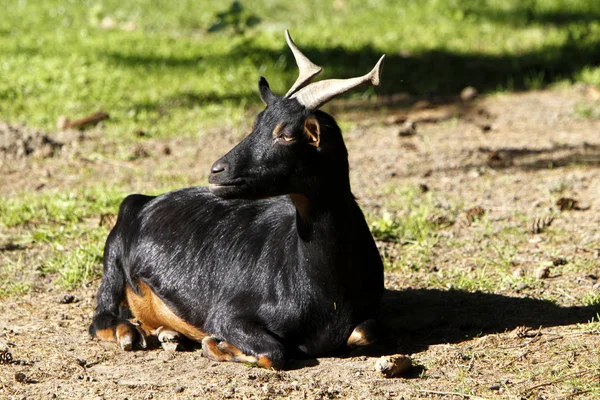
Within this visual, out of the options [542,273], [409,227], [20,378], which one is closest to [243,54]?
[409,227]

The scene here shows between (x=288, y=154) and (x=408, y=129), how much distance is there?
4.71 metres

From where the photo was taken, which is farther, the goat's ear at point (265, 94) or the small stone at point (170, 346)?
the small stone at point (170, 346)

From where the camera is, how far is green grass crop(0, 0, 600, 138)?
10.2m

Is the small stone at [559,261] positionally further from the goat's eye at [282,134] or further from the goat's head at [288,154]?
the goat's eye at [282,134]

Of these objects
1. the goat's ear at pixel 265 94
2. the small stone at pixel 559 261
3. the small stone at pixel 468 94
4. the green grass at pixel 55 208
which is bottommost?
the small stone at pixel 559 261

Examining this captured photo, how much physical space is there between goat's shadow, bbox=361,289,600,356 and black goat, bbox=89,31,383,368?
1.07 ft

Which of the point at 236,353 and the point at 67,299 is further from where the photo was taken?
the point at 67,299

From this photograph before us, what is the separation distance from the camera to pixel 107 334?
5.32 meters

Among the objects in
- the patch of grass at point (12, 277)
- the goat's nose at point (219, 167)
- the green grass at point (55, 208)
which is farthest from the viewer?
the green grass at point (55, 208)

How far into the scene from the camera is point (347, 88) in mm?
4504

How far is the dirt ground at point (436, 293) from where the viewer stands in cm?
455

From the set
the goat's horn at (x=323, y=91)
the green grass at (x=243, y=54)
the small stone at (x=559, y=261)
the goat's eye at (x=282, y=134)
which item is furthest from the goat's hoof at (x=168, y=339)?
the green grass at (x=243, y=54)

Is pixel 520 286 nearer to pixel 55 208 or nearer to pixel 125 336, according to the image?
pixel 125 336

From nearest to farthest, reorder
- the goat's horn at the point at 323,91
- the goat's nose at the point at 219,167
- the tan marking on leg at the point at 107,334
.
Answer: the goat's horn at the point at 323,91
the goat's nose at the point at 219,167
the tan marking on leg at the point at 107,334
